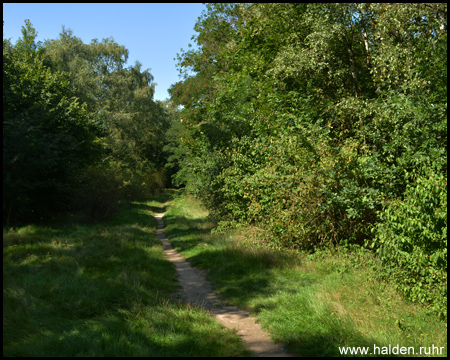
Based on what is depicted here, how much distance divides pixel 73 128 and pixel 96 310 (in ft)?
57.2

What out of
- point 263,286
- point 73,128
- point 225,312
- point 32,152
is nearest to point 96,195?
point 32,152

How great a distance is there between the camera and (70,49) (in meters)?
37.8

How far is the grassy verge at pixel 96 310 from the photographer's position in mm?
4355

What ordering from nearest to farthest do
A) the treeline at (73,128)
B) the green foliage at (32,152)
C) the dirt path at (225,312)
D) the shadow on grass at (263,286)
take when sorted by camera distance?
1. the shadow on grass at (263,286)
2. the dirt path at (225,312)
3. the green foliage at (32,152)
4. the treeline at (73,128)

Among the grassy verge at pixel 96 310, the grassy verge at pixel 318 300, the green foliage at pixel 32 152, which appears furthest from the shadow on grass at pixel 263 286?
the green foliage at pixel 32 152

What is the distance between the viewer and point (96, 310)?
5680mm

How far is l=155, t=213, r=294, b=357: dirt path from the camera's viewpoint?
5.01m

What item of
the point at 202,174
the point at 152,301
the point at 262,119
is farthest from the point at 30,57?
the point at 152,301

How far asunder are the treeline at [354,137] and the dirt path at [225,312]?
2.46 meters

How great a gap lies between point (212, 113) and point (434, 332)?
14.0 m

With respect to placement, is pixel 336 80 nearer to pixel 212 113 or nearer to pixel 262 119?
pixel 262 119

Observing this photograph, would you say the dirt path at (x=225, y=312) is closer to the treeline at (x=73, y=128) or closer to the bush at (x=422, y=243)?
the bush at (x=422, y=243)

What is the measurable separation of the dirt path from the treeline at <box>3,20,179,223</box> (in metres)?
7.87

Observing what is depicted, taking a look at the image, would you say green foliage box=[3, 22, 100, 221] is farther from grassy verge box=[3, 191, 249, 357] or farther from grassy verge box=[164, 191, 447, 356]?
grassy verge box=[164, 191, 447, 356]
